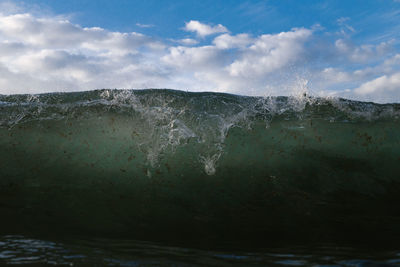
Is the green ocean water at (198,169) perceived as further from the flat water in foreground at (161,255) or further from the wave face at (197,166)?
the flat water in foreground at (161,255)

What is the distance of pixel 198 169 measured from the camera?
4.42 meters

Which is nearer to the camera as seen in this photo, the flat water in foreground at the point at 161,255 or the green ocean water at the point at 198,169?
the flat water in foreground at the point at 161,255

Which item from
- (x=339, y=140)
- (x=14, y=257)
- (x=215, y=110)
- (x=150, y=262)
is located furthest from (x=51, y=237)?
(x=339, y=140)

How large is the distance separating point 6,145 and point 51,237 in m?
2.81

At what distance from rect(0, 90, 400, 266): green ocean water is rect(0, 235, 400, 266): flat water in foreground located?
302 millimetres

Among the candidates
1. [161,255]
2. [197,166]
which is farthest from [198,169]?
[161,255]

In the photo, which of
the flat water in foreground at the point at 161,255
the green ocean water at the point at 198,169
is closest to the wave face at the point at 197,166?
the green ocean water at the point at 198,169

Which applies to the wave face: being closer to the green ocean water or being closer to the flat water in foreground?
the green ocean water

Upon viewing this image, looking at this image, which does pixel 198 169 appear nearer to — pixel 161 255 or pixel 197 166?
pixel 197 166

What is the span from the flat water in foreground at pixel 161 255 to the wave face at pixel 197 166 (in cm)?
51

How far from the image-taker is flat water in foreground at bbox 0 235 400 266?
217cm

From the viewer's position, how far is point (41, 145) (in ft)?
15.7

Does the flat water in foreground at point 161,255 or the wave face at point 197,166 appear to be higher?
the wave face at point 197,166

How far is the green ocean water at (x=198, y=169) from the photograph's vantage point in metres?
3.50
